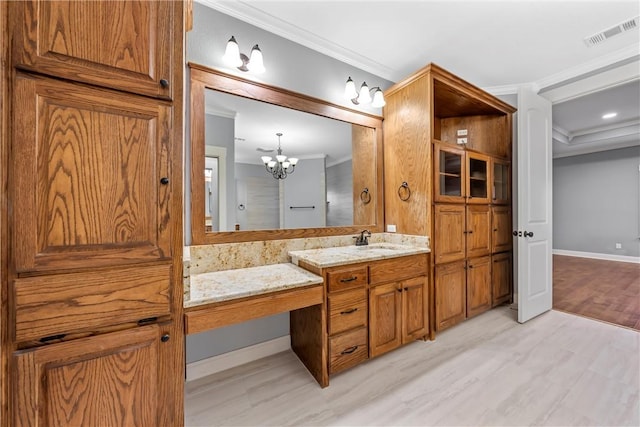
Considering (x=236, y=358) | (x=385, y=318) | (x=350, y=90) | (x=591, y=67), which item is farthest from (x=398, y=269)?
(x=591, y=67)

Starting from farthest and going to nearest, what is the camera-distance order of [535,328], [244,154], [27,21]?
[535,328] < [244,154] < [27,21]

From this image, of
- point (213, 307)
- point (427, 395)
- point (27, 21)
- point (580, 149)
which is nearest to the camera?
point (27, 21)

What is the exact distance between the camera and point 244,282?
154 cm

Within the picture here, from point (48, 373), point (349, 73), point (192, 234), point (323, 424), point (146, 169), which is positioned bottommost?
point (323, 424)

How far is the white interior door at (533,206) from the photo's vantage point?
2.59 meters

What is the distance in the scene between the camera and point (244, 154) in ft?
6.64

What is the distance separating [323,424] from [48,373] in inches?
49.6

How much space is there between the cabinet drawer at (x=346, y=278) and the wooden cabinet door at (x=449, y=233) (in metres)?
0.88

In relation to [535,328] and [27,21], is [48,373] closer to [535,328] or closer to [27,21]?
[27,21]

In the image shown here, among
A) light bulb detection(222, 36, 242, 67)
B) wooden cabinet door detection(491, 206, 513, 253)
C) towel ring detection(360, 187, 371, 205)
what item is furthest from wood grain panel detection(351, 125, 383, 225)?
wooden cabinet door detection(491, 206, 513, 253)

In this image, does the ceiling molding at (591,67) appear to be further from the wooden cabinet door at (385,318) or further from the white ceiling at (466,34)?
the wooden cabinet door at (385,318)

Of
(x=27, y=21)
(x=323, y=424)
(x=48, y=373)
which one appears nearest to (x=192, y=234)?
(x=48, y=373)

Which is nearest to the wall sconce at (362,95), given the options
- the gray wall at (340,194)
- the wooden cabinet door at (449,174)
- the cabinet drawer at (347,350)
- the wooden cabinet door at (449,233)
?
the gray wall at (340,194)

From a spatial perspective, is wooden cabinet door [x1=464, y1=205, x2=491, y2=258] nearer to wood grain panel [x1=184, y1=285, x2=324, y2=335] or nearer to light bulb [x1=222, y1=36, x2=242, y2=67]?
wood grain panel [x1=184, y1=285, x2=324, y2=335]
